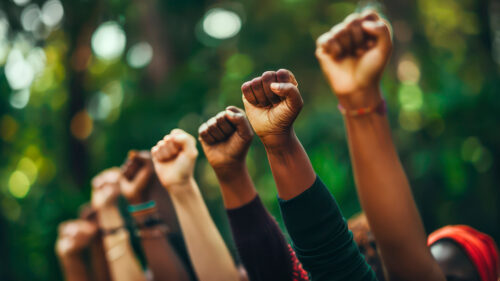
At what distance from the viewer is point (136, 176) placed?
1291 mm

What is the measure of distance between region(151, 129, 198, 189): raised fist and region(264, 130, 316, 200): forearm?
34cm

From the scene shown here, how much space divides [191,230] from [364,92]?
571 mm

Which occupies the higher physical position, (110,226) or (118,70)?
(118,70)

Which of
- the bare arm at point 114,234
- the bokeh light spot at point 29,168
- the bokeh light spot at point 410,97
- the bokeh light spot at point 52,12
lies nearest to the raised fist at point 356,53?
the bare arm at point 114,234

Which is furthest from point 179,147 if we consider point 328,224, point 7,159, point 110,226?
point 7,159

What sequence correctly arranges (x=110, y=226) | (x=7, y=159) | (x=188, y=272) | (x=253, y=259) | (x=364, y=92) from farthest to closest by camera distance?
(x=7, y=159) → (x=110, y=226) → (x=188, y=272) → (x=253, y=259) → (x=364, y=92)

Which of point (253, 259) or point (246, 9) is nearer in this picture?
point (253, 259)

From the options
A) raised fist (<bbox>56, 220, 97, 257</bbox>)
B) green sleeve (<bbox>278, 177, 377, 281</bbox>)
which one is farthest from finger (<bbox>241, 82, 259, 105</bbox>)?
raised fist (<bbox>56, 220, 97, 257</bbox>)

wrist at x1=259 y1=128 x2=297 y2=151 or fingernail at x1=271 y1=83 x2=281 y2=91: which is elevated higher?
fingernail at x1=271 y1=83 x2=281 y2=91

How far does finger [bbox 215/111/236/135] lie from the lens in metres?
0.88

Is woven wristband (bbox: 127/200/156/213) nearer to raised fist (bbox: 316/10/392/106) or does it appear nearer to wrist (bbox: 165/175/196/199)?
wrist (bbox: 165/175/196/199)

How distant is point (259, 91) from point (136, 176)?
68 centimetres

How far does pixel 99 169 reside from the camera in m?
3.15

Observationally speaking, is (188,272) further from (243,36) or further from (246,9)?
(246,9)
